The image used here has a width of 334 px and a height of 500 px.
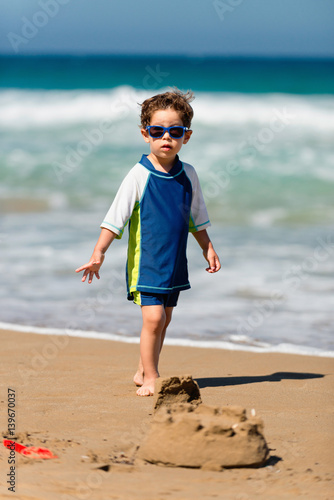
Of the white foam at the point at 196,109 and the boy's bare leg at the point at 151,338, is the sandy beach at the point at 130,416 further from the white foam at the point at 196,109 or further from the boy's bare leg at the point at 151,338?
the white foam at the point at 196,109

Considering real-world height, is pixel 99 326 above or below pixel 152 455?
above

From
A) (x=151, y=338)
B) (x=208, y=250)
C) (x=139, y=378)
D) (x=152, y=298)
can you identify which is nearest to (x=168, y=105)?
(x=208, y=250)

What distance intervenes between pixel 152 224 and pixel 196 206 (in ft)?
0.98

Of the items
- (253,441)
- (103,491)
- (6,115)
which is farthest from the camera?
(6,115)

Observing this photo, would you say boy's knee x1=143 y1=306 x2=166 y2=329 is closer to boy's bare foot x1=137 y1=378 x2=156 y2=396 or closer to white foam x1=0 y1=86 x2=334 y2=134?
boy's bare foot x1=137 y1=378 x2=156 y2=396

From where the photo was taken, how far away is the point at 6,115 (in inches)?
681

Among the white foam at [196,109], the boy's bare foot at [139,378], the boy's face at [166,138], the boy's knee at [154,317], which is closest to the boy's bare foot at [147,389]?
the boy's bare foot at [139,378]

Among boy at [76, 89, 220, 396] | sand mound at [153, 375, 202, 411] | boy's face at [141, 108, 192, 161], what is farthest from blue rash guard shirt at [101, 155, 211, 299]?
sand mound at [153, 375, 202, 411]

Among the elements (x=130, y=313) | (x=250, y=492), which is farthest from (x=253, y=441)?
(x=130, y=313)

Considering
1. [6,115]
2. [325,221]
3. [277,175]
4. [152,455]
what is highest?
[6,115]

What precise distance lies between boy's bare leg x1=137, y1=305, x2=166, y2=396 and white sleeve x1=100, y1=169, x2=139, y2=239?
426 mm

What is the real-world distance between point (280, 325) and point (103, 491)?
3059 millimetres

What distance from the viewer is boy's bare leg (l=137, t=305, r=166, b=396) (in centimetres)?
328

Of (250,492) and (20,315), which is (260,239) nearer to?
(20,315)
